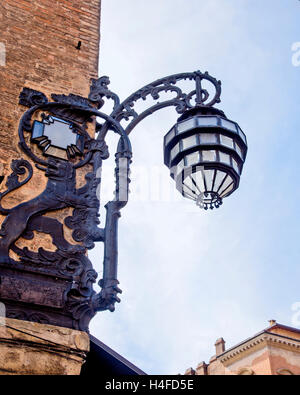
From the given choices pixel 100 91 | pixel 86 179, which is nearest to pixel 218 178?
pixel 86 179

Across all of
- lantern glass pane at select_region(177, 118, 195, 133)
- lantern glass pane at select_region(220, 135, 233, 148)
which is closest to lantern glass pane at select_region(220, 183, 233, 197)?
lantern glass pane at select_region(220, 135, 233, 148)

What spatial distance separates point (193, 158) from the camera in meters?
4.23

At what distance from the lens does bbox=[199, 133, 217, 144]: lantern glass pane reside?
425cm

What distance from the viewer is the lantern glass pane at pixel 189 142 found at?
4277mm

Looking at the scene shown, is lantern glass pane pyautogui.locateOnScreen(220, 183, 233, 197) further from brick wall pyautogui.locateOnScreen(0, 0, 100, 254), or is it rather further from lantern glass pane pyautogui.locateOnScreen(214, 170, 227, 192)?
brick wall pyautogui.locateOnScreen(0, 0, 100, 254)

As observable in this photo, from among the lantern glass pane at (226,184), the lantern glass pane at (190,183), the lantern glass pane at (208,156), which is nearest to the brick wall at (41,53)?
the lantern glass pane at (190,183)

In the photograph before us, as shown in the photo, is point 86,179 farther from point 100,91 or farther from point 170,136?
point 100,91

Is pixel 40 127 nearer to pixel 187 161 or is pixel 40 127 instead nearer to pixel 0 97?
pixel 0 97

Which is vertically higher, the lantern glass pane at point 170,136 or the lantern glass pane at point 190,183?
the lantern glass pane at point 170,136

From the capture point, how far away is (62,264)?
4.11m

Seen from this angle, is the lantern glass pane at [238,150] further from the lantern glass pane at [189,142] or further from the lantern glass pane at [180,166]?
the lantern glass pane at [180,166]

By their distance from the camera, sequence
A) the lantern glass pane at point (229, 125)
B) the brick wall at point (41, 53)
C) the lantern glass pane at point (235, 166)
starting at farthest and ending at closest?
1. the brick wall at point (41, 53)
2. the lantern glass pane at point (229, 125)
3. the lantern glass pane at point (235, 166)

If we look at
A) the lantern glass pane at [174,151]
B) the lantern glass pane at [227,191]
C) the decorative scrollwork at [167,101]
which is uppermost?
the decorative scrollwork at [167,101]

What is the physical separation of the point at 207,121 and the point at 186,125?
0.61 ft
